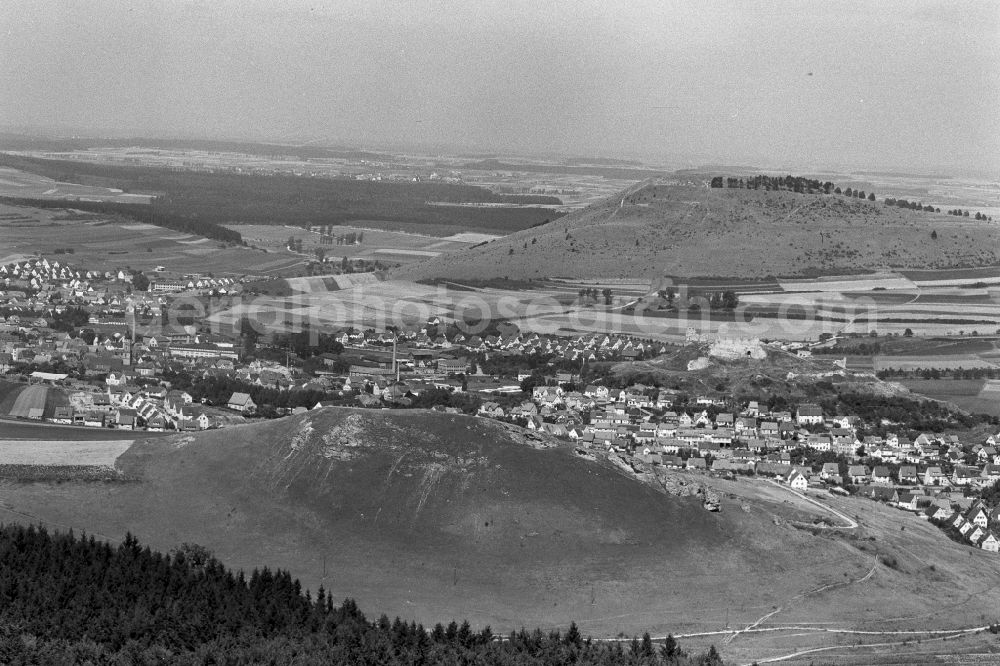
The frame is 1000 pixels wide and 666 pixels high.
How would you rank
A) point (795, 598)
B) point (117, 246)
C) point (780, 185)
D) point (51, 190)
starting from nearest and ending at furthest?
point (795, 598), point (117, 246), point (780, 185), point (51, 190)

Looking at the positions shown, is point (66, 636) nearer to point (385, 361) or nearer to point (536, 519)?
point (536, 519)

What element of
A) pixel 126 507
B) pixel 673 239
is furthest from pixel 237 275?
pixel 126 507

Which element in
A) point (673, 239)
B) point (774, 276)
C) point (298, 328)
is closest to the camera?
point (298, 328)

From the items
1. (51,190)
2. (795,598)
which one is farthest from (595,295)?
(51,190)

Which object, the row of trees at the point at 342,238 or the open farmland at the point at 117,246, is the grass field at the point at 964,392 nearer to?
the open farmland at the point at 117,246

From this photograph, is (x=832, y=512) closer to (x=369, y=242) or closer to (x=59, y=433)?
(x=59, y=433)

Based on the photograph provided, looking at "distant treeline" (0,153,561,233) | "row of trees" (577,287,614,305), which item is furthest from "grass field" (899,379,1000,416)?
"distant treeline" (0,153,561,233)

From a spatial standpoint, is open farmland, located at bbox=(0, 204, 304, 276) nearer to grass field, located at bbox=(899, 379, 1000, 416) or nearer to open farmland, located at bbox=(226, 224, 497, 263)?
open farmland, located at bbox=(226, 224, 497, 263)
